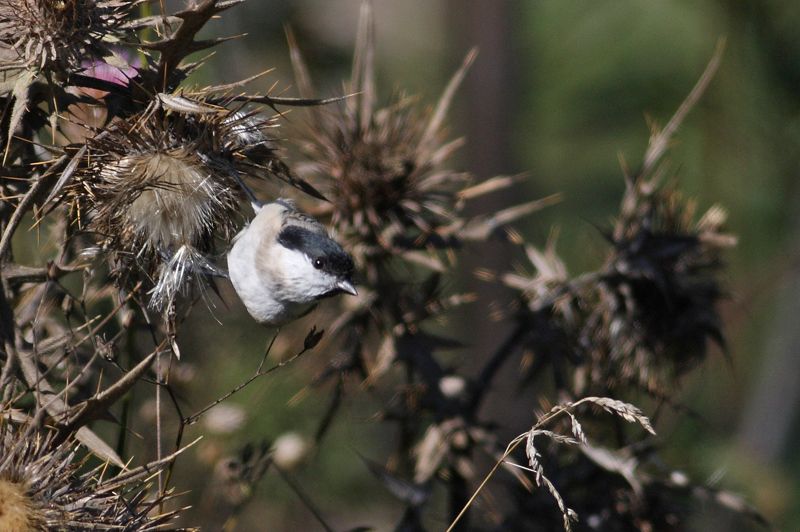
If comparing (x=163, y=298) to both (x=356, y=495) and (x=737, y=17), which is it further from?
(x=737, y=17)

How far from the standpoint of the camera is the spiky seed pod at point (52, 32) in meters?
1.51

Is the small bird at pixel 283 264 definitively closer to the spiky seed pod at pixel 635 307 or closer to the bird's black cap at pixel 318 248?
the bird's black cap at pixel 318 248

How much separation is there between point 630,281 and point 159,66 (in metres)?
1.48

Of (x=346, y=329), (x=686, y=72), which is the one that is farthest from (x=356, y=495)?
(x=686, y=72)

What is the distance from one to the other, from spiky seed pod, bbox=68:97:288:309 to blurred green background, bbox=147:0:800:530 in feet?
4.84

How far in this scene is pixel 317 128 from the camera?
252 cm

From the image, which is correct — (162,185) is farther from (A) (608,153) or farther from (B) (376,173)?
(A) (608,153)

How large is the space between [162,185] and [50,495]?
56cm

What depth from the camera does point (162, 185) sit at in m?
1.58

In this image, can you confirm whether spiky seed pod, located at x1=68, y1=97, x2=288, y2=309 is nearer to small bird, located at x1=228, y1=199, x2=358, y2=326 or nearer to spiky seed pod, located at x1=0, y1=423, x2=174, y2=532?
small bird, located at x1=228, y1=199, x2=358, y2=326

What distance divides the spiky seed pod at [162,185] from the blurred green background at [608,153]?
4.84 feet

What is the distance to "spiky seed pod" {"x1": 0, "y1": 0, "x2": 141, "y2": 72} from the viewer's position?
1513mm

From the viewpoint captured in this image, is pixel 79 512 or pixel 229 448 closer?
pixel 79 512

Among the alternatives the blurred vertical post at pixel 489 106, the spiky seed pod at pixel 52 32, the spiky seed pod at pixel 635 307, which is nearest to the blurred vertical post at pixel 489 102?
the blurred vertical post at pixel 489 106
